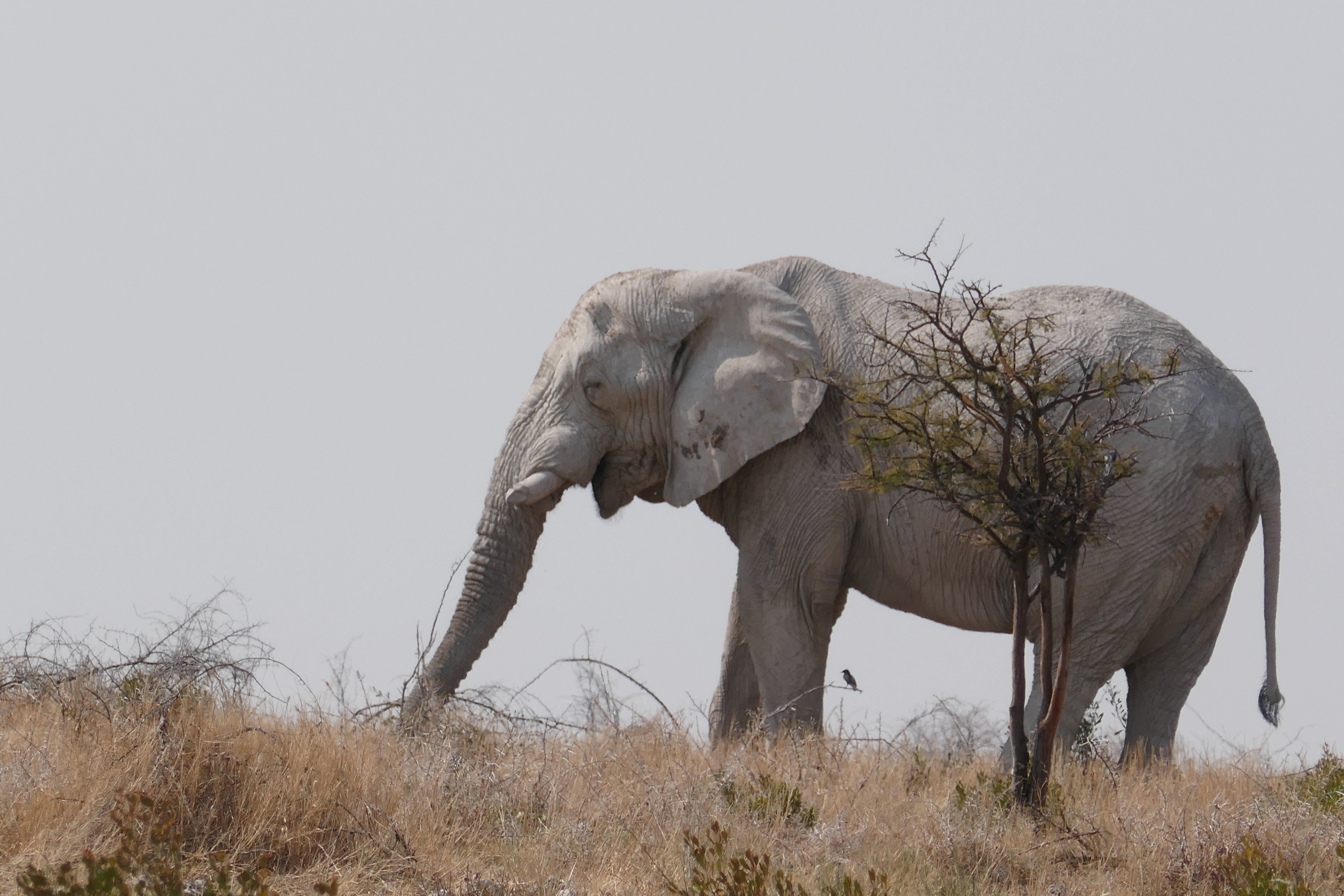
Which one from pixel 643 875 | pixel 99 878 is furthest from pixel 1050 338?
pixel 99 878

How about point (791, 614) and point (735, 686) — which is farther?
point (735, 686)

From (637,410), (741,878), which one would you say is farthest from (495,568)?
(741,878)

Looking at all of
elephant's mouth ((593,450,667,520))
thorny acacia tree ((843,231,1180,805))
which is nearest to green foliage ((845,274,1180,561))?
thorny acacia tree ((843,231,1180,805))

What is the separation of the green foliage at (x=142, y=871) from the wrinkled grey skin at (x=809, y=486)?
357 centimetres

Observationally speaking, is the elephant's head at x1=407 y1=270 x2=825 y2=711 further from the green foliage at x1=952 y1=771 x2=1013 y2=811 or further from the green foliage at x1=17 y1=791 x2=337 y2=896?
the green foliage at x1=17 y1=791 x2=337 y2=896

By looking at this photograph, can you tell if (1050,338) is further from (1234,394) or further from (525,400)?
(525,400)

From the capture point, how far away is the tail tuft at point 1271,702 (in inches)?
440

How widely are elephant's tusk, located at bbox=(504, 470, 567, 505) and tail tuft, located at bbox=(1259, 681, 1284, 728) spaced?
15.9 feet

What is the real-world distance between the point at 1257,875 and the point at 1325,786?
2503 mm

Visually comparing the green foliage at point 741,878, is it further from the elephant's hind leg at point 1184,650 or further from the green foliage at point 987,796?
the elephant's hind leg at point 1184,650

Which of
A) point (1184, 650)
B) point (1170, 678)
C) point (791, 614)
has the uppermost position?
point (791, 614)

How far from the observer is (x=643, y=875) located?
7449 mm

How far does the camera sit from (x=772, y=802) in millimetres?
8609

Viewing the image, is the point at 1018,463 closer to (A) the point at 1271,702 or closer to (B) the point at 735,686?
(A) the point at 1271,702
